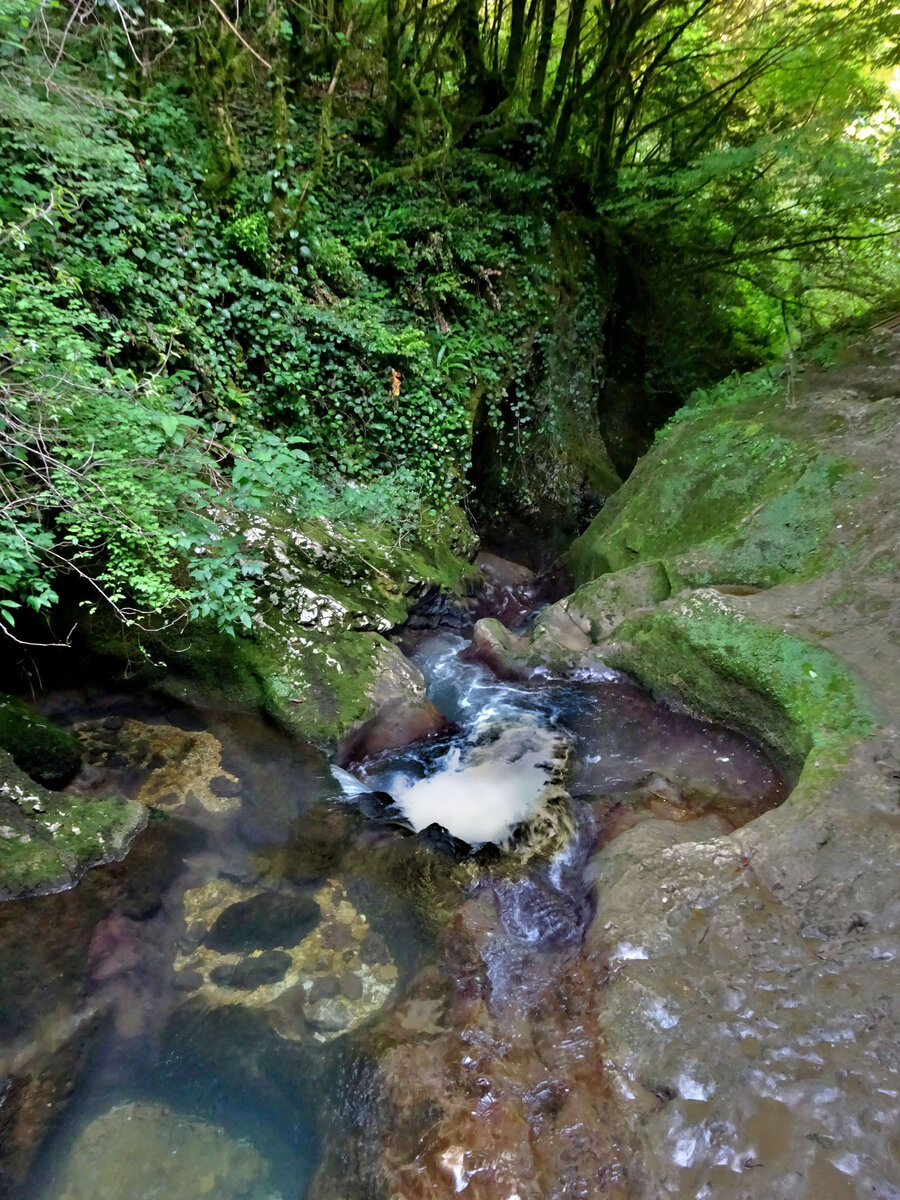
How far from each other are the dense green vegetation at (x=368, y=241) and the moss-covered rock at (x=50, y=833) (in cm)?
122

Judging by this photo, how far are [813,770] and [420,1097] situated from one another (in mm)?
3130

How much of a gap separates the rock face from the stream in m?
0.29

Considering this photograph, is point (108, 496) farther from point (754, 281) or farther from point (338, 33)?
point (754, 281)

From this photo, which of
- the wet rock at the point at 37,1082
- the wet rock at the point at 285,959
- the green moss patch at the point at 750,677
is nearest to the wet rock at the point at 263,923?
the wet rock at the point at 285,959

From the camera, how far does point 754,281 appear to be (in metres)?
10.1

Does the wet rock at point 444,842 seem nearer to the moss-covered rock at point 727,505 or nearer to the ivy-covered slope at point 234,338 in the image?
the ivy-covered slope at point 234,338

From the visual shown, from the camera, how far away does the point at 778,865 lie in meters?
3.58

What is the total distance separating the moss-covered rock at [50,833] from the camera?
3.81 m

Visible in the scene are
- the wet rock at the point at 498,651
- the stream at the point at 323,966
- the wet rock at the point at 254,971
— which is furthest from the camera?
the wet rock at the point at 498,651

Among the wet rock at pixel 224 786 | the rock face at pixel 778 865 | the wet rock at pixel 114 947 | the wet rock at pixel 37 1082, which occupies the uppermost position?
the rock face at pixel 778 865

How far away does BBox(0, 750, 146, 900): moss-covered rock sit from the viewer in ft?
12.5

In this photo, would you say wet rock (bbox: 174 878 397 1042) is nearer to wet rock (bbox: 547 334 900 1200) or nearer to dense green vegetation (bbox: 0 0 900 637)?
wet rock (bbox: 547 334 900 1200)

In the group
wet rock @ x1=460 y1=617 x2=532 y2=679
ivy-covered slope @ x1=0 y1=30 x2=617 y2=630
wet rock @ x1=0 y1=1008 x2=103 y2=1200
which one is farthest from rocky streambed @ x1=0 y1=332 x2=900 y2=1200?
ivy-covered slope @ x1=0 y1=30 x2=617 y2=630

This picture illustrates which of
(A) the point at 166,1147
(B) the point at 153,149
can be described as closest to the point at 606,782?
(A) the point at 166,1147
